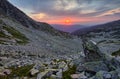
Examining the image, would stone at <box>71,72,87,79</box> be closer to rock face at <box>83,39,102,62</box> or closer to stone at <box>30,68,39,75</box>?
rock face at <box>83,39,102,62</box>

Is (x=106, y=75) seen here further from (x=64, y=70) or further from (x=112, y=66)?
(x=64, y=70)

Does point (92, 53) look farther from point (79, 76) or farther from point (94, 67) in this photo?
point (79, 76)

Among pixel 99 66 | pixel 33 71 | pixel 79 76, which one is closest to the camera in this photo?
pixel 79 76

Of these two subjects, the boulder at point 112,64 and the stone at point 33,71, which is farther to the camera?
the stone at point 33,71

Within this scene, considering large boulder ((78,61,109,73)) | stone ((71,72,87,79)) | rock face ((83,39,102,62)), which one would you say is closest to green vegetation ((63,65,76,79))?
stone ((71,72,87,79))

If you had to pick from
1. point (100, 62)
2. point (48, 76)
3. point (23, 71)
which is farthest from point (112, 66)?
point (23, 71)

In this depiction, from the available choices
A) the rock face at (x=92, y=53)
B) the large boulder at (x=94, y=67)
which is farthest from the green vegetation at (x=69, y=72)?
the rock face at (x=92, y=53)

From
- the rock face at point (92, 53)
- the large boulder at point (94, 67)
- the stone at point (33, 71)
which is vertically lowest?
the stone at point (33, 71)

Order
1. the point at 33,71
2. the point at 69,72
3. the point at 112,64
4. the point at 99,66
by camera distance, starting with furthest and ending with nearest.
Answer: the point at 33,71 < the point at 69,72 < the point at 99,66 < the point at 112,64

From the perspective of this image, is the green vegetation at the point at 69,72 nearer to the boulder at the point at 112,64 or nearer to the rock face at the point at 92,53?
the rock face at the point at 92,53

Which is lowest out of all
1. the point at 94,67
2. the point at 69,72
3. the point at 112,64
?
the point at 69,72

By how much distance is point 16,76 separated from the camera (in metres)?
21.4

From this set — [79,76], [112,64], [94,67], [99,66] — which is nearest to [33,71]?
[79,76]

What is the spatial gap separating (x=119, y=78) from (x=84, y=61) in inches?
234
